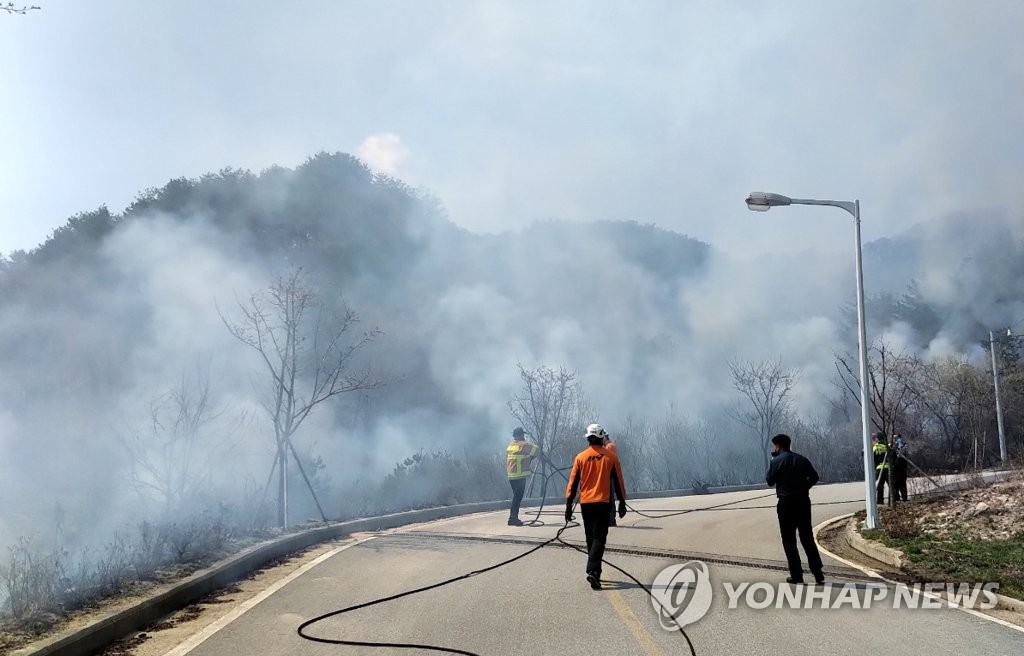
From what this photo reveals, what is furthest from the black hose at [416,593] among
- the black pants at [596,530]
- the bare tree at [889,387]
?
the bare tree at [889,387]

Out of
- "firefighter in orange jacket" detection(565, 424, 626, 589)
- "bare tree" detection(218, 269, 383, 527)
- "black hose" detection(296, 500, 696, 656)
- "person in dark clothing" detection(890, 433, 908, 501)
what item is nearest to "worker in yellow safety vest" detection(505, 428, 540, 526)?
"black hose" detection(296, 500, 696, 656)

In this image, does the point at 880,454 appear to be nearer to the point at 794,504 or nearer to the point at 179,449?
the point at 794,504

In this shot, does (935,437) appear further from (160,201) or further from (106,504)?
(160,201)

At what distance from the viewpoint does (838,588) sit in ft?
26.1

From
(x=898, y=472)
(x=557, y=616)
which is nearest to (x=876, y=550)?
(x=898, y=472)

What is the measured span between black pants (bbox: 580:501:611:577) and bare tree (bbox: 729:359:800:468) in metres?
23.7

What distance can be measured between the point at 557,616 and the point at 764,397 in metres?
28.0

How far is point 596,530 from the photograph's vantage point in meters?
8.12

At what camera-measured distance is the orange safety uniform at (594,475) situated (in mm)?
8266

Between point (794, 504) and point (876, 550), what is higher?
point (794, 504)

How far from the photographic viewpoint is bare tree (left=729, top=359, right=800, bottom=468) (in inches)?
1243

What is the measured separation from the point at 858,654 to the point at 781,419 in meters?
28.5

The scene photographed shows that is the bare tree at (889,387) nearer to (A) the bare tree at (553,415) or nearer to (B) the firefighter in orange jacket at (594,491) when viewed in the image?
(B) the firefighter in orange jacket at (594,491)

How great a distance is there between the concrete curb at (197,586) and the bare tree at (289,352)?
1186mm
